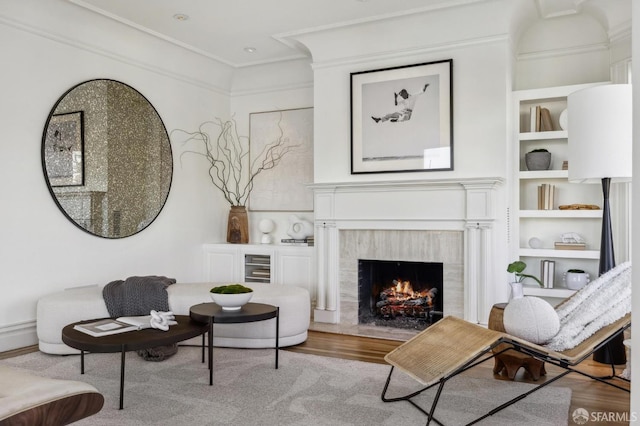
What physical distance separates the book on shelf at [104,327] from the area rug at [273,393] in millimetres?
345

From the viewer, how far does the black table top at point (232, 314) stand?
3.09 meters

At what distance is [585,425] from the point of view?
2.47m

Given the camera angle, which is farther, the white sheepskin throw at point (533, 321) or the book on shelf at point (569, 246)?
the book on shelf at point (569, 246)

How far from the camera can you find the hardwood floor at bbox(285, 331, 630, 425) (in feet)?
8.84

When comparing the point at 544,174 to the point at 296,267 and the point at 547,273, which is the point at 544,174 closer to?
the point at 547,273

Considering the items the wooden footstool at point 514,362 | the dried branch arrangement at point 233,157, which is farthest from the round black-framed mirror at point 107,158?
the wooden footstool at point 514,362

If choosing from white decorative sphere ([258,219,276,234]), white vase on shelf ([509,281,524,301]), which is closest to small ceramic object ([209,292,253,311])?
white vase on shelf ([509,281,524,301])

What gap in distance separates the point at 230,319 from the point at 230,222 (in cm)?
273

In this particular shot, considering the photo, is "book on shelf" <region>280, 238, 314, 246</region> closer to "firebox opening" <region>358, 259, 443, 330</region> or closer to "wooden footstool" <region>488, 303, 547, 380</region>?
"firebox opening" <region>358, 259, 443, 330</region>

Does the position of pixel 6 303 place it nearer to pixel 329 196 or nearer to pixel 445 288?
pixel 329 196

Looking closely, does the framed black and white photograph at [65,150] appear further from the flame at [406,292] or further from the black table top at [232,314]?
the flame at [406,292]

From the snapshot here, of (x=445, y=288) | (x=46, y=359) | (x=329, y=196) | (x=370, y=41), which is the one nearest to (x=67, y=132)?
(x=46, y=359)

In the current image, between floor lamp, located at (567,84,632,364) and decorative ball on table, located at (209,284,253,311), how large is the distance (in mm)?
2250

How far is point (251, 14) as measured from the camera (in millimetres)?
4406
